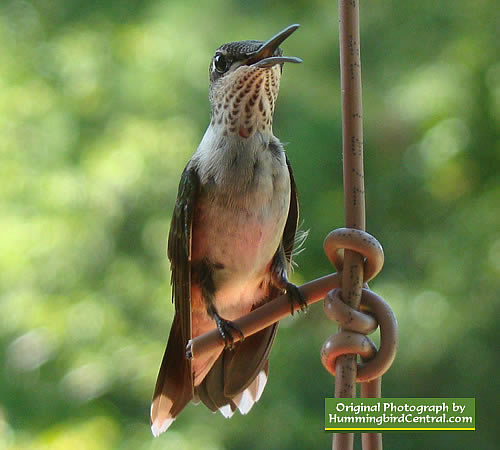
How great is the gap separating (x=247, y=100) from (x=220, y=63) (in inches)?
5.1

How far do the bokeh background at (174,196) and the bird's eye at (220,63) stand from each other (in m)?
1.48

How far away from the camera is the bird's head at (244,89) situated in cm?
133

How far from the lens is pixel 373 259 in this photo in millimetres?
867

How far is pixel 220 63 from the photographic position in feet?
4.67

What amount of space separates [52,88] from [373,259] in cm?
292

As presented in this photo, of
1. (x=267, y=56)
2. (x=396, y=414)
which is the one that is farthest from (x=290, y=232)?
(x=396, y=414)

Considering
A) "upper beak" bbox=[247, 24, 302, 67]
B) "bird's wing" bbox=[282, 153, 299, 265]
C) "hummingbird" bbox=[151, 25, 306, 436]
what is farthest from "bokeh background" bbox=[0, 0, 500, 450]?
"upper beak" bbox=[247, 24, 302, 67]

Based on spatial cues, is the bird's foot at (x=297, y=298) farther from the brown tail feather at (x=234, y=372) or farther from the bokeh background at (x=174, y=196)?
the bokeh background at (x=174, y=196)

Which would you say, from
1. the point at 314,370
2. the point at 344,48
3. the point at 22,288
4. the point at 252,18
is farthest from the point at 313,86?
the point at 344,48

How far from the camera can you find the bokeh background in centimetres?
293

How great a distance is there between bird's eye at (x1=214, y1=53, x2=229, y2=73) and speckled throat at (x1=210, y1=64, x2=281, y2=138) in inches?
0.9

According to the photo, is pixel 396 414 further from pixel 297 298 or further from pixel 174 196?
pixel 174 196

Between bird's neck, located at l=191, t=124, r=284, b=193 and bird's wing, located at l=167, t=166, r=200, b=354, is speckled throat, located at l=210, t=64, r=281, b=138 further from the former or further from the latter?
bird's wing, located at l=167, t=166, r=200, b=354

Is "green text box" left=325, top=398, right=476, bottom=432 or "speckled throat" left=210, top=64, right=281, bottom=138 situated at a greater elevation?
"speckled throat" left=210, top=64, right=281, bottom=138
